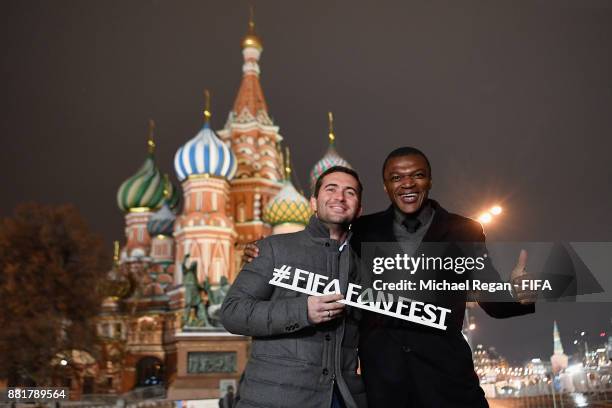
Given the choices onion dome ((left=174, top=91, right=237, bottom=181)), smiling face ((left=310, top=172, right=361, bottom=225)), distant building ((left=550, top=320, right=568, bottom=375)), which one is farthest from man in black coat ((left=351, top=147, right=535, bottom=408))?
onion dome ((left=174, top=91, right=237, bottom=181))

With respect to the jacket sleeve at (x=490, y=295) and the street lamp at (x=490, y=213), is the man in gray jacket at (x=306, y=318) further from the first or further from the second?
the street lamp at (x=490, y=213)

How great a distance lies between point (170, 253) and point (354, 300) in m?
36.0

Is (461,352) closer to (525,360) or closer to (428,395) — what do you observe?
(428,395)

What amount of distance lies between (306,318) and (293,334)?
19 centimetres

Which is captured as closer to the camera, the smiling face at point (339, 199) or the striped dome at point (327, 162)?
the smiling face at point (339, 199)

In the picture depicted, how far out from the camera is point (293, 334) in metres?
2.75

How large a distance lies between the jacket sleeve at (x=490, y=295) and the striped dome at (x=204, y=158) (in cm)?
2905

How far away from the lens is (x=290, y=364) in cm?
272

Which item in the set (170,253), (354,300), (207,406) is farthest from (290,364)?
(170,253)

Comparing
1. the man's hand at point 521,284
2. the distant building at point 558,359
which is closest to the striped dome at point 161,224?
the distant building at point 558,359

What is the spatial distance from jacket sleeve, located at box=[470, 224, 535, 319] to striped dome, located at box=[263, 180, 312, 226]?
96.6 feet

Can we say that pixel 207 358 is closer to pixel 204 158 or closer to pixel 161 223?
pixel 204 158

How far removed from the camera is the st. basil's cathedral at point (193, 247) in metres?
17.8

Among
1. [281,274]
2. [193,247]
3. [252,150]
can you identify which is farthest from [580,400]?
[252,150]
